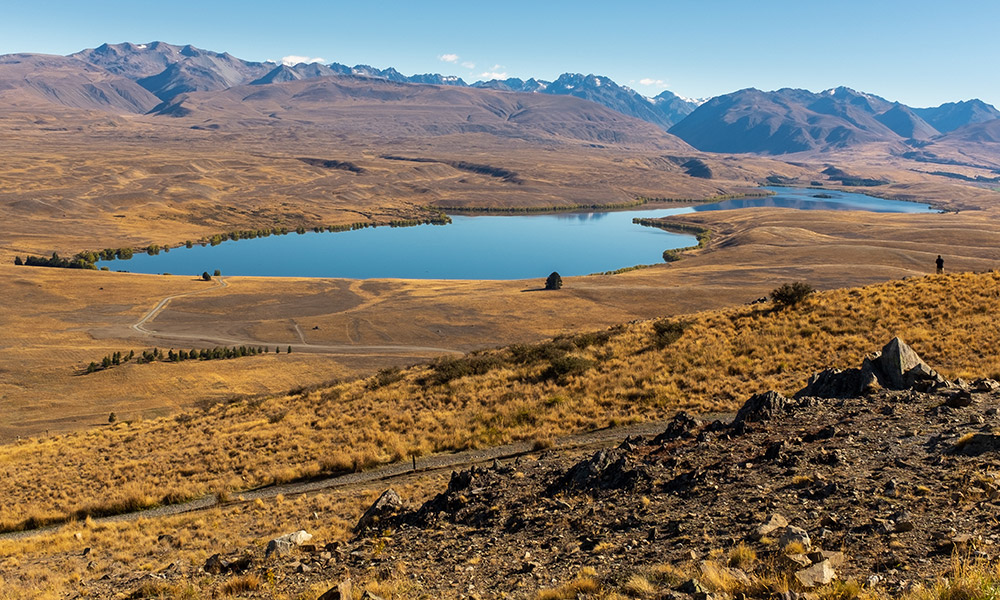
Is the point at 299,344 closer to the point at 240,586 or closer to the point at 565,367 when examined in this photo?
the point at 565,367

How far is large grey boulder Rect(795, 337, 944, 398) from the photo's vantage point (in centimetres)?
1559

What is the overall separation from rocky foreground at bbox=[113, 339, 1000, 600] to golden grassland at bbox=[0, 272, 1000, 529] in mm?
5373

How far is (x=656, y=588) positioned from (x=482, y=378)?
769 inches

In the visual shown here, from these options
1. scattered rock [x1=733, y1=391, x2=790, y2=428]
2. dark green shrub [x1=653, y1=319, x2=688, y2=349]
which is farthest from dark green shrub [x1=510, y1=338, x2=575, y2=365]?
scattered rock [x1=733, y1=391, x2=790, y2=428]

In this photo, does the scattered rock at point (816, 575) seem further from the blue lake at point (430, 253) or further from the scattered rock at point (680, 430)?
the blue lake at point (430, 253)

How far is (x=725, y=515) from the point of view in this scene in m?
10.1

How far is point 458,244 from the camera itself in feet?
491

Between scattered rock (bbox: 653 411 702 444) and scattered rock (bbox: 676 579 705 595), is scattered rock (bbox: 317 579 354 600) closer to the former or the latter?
scattered rock (bbox: 676 579 705 595)

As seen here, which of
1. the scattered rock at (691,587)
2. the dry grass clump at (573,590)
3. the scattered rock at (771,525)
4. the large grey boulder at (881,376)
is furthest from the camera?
the large grey boulder at (881,376)

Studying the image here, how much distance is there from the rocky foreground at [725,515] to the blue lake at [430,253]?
3988 inches

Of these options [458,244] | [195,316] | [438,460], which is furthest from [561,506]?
[458,244]

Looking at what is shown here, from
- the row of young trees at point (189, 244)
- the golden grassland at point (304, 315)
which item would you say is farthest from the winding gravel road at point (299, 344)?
the row of young trees at point (189, 244)

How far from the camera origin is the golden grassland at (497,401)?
1992 centimetres

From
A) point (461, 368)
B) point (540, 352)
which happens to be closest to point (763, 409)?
point (540, 352)
